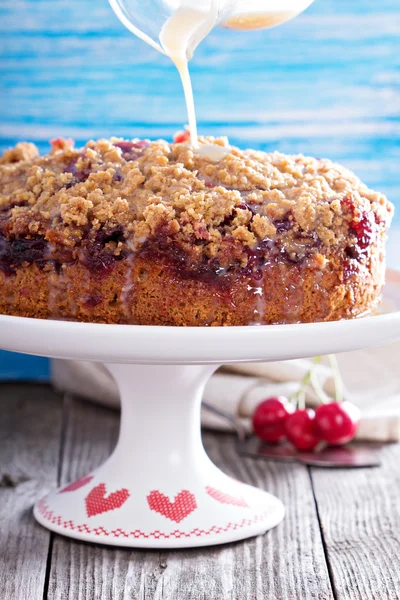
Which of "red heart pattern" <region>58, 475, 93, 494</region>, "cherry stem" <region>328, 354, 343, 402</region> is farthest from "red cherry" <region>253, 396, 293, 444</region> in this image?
"red heart pattern" <region>58, 475, 93, 494</region>

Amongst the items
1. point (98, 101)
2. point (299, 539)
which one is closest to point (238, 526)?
point (299, 539)

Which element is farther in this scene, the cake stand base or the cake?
the cake stand base

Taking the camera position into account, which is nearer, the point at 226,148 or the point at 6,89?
the point at 226,148

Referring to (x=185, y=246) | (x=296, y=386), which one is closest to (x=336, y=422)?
(x=296, y=386)

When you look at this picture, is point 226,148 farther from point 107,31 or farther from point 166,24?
point 107,31

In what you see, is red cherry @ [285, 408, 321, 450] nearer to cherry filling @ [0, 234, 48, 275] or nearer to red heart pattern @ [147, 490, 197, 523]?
red heart pattern @ [147, 490, 197, 523]

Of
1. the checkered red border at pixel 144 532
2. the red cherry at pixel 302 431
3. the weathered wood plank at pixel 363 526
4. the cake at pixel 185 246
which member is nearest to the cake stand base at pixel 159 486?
the checkered red border at pixel 144 532
